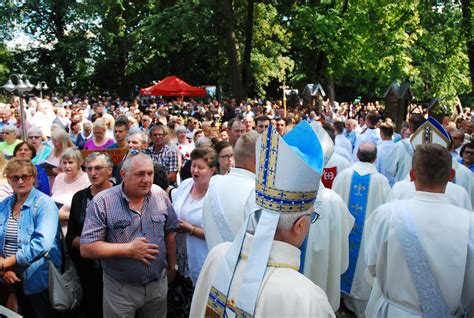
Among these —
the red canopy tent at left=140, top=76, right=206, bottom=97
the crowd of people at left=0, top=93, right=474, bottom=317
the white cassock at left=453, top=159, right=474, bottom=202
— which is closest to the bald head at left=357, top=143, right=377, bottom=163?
the crowd of people at left=0, top=93, right=474, bottom=317

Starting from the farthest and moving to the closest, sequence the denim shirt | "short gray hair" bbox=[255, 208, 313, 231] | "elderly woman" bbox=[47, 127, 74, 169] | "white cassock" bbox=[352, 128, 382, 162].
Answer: "white cassock" bbox=[352, 128, 382, 162] → "elderly woman" bbox=[47, 127, 74, 169] → the denim shirt → "short gray hair" bbox=[255, 208, 313, 231]

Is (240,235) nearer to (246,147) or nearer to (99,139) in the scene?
(246,147)

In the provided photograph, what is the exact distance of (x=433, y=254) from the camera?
3.14m

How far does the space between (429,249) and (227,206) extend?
1.45 meters

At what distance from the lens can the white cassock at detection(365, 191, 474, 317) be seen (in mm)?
3125

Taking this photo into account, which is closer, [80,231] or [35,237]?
[35,237]

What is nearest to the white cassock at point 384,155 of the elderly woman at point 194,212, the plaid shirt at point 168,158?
the plaid shirt at point 168,158

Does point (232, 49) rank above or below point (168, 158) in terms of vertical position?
above

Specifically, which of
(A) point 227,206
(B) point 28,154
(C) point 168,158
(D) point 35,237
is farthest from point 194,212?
(B) point 28,154

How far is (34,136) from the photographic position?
7172 millimetres

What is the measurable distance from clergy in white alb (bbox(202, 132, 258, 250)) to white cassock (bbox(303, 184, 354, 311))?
784 millimetres

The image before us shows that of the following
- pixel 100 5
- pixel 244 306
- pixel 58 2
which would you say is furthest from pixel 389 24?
pixel 58 2

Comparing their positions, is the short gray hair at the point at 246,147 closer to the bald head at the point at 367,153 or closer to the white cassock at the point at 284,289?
the white cassock at the point at 284,289

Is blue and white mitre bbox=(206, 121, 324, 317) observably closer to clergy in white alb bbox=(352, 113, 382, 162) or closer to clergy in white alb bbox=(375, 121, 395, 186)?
clergy in white alb bbox=(375, 121, 395, 186)
